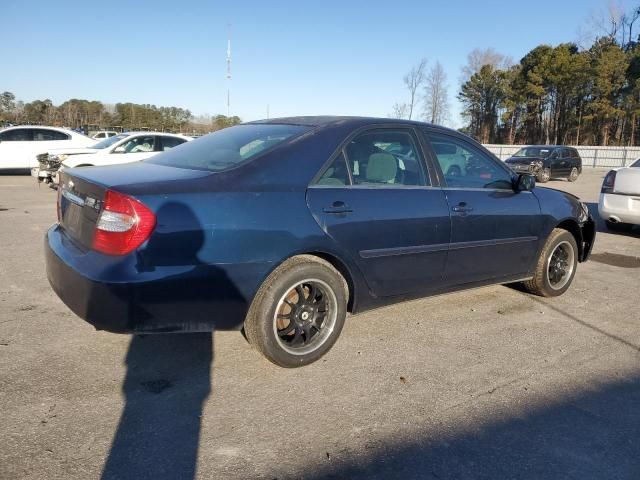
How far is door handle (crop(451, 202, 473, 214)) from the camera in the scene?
386 centimetres

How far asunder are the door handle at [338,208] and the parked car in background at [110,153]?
9.63 meters

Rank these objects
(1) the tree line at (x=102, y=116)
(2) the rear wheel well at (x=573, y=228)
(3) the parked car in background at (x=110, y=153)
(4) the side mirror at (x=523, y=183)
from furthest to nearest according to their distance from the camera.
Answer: (1) the tree line at (x=102, y=116)
(3) the parked car in background at (x=110, y=153)
(2) the rear wheel well at (x=573, y=228)
(4) the side mirror at (x=523, y=183)

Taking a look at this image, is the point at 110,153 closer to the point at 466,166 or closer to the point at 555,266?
the point at 466,166

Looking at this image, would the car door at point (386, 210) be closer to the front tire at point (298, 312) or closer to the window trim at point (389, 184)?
the window trim at point (389, 184)

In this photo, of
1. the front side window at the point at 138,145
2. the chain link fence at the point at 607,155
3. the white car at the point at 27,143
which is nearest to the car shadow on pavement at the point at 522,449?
the front side window at the point at 138,145

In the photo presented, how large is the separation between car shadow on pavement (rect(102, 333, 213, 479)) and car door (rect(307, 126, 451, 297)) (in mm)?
1231

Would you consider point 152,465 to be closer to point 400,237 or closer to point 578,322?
point 400,237

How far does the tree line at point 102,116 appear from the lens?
59.2m

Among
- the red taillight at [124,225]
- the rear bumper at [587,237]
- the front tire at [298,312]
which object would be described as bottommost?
the front tire at [298,312]

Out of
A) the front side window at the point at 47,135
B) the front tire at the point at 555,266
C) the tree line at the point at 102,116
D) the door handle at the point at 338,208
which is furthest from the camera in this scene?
the tree line at the point at 102,116

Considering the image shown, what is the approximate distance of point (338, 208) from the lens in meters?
3.24

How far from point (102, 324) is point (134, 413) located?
1.63ft

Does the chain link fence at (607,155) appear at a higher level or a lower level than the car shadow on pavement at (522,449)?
higher

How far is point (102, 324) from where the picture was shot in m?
2.68
